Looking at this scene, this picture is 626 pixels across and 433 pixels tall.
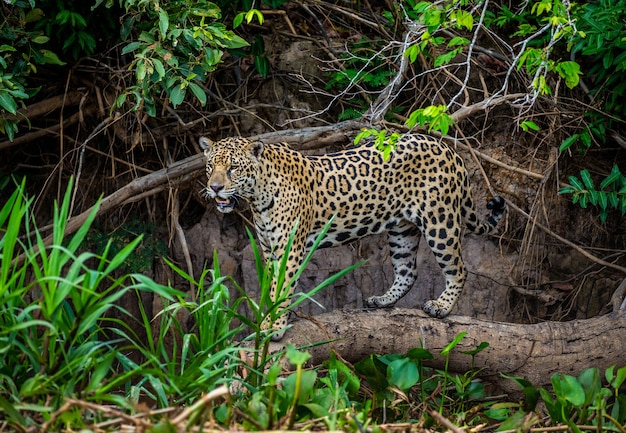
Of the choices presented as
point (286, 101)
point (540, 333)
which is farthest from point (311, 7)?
point (540, 333)

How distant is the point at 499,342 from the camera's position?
633 centimetres

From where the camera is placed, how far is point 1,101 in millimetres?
5875

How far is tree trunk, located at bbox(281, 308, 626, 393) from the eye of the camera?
628cm

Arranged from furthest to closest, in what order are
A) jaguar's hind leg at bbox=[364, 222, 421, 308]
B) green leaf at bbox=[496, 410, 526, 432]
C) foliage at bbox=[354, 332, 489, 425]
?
1. jaguar's hind leg at bbox=[364, 222, 421, 308]
2. foliage at bbox=[354, 332, 489, 425]
3. green leaf at bbox=[496, 410, 526, 432]

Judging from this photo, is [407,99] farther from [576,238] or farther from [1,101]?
[1,101]

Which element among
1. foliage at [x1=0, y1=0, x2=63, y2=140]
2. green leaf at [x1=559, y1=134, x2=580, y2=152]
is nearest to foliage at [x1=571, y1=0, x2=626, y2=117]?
green leaf at [x1=559, y1=134, x2=580, y2=152]

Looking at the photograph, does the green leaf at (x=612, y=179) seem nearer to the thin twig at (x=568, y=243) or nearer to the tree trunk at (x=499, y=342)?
the thin twig at (x=568, y=243)

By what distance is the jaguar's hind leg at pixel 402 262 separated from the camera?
23.0 ft

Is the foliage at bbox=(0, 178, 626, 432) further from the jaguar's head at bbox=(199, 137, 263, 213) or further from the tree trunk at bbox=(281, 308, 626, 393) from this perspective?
the jaguar's head at bbox=(199, 137, 263, 213)

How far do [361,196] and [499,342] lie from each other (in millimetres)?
1428

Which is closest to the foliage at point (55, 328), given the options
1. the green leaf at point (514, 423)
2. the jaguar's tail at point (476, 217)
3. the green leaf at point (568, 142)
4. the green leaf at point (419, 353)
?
the green leaf at point (514, 423)

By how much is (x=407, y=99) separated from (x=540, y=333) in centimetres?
251

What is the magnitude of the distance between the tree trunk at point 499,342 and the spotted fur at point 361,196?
296 mm

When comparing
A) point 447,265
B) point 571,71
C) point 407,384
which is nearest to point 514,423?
point 407,384
